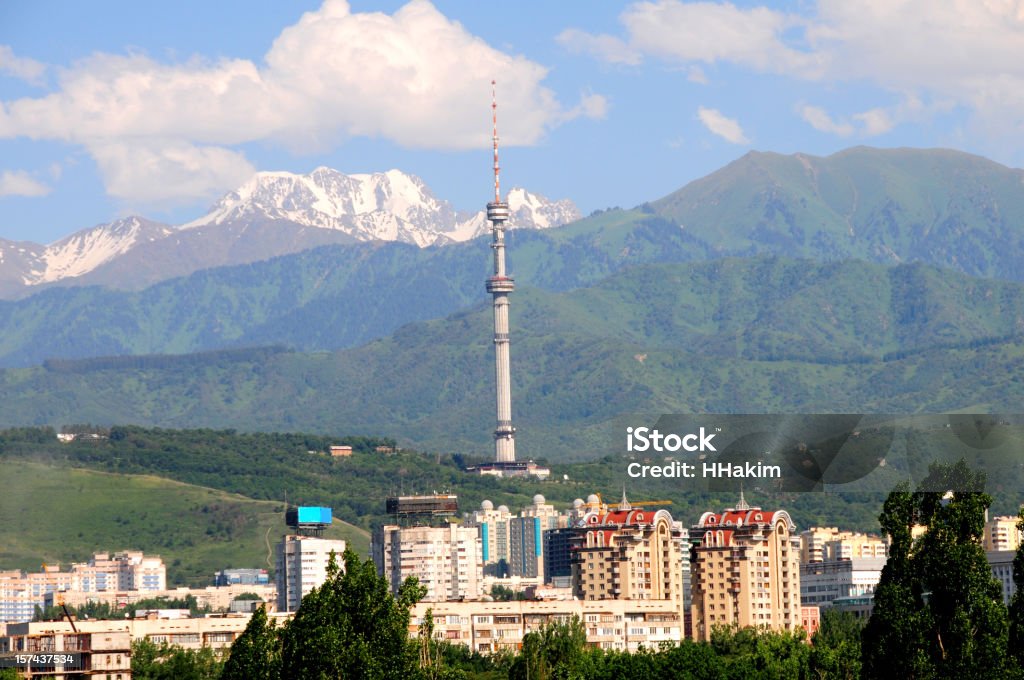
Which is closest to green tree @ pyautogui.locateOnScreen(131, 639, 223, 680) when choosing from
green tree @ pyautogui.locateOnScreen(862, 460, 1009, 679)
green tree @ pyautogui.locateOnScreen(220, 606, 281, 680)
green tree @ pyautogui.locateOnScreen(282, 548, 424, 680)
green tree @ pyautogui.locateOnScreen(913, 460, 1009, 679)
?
green tree @ pyautogui.locateOnScreen(220, 606, 281, 680)

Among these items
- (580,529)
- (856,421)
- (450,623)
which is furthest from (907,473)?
(580,529)

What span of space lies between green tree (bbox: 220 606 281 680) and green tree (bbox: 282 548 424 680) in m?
1.24

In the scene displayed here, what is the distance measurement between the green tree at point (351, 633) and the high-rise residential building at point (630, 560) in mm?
99734

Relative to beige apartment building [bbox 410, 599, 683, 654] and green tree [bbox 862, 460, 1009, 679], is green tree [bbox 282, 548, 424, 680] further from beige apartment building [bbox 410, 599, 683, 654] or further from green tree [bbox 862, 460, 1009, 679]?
beige apartment building [bbox 410, 599, 683, 654]

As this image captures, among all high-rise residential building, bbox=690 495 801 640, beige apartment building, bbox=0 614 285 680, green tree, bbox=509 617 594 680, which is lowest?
green tree, bbox=509 617 594 680

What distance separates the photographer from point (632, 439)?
10638 centimetres

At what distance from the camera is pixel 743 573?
172m

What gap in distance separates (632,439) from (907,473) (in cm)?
3257

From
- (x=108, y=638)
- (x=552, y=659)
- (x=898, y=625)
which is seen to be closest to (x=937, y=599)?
(x=898, y=625)

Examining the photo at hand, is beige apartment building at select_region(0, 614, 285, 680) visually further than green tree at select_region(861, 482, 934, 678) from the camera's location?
Yes

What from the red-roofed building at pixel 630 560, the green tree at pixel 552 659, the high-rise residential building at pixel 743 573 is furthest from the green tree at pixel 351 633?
the red-roofed building at pixel 630 560

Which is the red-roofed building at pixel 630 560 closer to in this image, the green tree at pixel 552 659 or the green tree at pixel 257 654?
the green tree at pixel 552 659

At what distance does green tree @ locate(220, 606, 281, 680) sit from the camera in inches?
3204

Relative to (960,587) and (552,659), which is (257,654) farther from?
(552,659)
